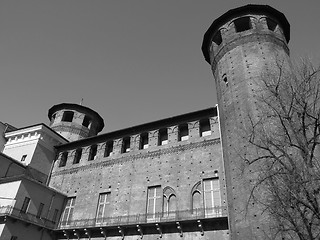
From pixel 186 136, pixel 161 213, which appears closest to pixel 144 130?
pixel 186 136

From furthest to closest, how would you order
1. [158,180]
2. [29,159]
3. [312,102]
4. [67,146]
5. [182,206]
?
1. [67,146]
2. [29,159]
3. [158,180]
4. [182,206]
5. [312,102]

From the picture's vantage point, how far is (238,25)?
1912 cm

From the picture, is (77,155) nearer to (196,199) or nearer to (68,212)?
(68,212)

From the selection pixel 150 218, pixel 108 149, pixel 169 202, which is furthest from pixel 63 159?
pixel 169 202

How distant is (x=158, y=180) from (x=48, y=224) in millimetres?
7491

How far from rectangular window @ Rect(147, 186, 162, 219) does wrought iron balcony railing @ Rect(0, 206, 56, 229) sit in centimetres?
664

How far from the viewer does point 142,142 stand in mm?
19422

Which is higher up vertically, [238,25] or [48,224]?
[238,25]

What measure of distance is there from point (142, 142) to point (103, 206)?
4.87m

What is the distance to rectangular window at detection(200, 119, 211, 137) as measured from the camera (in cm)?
1737

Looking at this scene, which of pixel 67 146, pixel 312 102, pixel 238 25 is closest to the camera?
pixel 312 102

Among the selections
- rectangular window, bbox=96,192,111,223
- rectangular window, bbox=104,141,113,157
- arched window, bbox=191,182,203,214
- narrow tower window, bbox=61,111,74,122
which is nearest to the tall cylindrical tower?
arched window, bbox=191,182,203,214

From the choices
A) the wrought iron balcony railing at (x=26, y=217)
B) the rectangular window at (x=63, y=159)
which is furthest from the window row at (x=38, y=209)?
the rectangular window at (x=63, y=159)

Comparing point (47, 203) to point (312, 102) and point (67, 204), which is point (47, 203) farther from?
point (312, 102)
